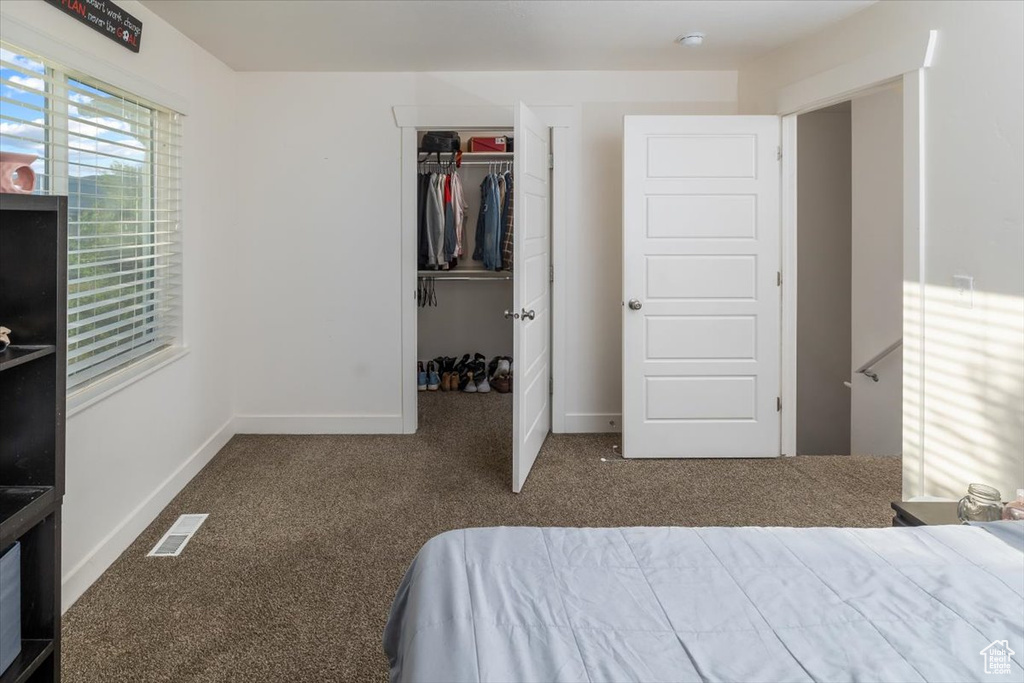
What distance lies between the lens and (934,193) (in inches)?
112

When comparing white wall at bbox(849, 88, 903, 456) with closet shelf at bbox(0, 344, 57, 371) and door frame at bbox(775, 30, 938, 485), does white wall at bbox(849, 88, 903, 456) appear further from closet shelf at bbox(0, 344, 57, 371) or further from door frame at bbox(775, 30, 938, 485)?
closet shelf at bbox(0, 344, 57, 371)

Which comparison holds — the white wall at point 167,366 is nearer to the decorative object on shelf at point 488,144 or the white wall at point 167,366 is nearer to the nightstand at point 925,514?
the decorative object on shelf at point 488,144

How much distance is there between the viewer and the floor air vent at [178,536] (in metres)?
2.87

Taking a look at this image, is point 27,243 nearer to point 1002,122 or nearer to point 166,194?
point 166,194

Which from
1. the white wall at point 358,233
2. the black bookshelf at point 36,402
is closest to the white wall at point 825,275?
the white wall at point 358,233

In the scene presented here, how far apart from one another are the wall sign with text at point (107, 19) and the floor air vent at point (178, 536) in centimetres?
199

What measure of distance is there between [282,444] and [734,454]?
8.64ft

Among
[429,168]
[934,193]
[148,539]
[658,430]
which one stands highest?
[429,168]

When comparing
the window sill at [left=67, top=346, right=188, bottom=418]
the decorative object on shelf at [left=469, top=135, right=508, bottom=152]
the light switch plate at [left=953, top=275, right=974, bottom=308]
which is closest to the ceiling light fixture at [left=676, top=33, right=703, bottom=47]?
the light switch plate at [left=953, top=275, right=974, bottom=308]

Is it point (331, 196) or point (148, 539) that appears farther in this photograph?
point (331, 196)

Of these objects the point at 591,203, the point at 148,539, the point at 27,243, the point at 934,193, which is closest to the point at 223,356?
the point at 148,539

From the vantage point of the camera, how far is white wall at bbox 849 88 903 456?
430 cm

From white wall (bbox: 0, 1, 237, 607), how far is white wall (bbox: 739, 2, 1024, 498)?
3160mm

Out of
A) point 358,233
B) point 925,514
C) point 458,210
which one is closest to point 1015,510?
point 925,514
